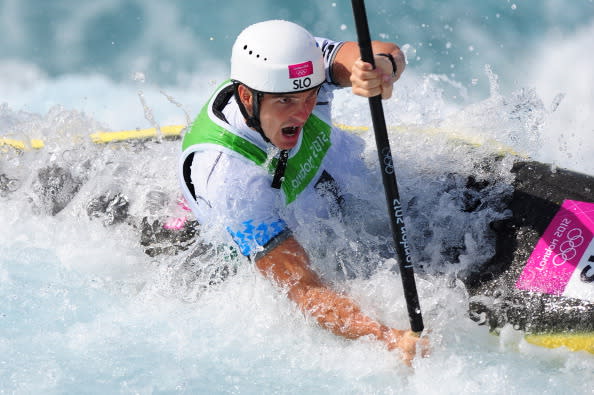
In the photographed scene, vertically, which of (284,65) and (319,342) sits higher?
(284,65)

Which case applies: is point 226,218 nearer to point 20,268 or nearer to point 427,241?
point 427,241

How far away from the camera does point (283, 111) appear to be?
117 inches

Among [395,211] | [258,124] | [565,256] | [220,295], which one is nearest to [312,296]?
[395,211]

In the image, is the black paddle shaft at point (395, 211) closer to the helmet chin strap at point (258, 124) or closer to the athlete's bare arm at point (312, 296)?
the athlete's bare arm at point (312, 296)

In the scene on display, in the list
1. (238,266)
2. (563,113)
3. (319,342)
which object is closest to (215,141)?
(238,266)

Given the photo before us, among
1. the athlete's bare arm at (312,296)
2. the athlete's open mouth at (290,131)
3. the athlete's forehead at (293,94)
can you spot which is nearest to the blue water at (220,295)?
the athlete's bare arm at (312,296)

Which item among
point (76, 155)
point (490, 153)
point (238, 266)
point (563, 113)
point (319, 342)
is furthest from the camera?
point (563, 113)

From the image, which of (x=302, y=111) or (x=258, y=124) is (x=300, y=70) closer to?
(x=302, y=111)

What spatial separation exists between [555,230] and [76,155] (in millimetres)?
2799

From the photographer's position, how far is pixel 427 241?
3.47 metres

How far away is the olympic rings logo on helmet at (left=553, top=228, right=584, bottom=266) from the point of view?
3.14 meters

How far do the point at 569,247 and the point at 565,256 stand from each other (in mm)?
51

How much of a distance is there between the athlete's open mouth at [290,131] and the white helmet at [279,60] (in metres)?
0.20

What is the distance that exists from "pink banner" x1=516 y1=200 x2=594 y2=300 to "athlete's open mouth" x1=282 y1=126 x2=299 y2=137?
1.17 m
